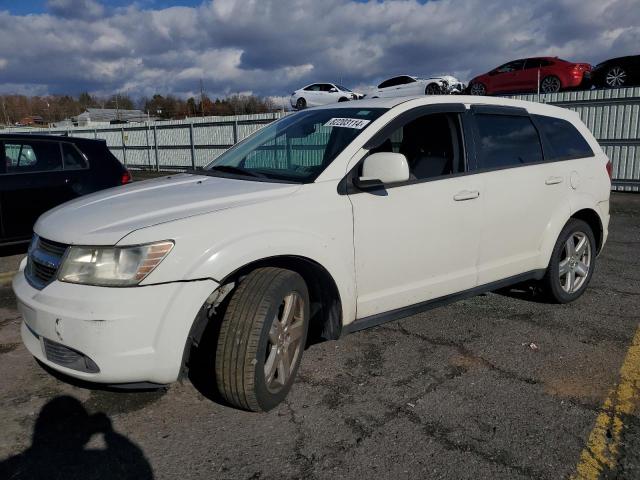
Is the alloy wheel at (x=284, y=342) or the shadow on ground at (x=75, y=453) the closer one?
the shadow on ground at (x=75, y=453)

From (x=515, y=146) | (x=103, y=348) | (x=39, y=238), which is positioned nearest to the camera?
(x=103, y=348)

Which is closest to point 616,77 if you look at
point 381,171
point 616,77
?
point 616,77

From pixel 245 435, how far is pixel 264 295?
2.30ft

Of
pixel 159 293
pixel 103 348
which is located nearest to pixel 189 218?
pixel 159 293

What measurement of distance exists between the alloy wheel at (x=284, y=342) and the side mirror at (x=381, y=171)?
0.77 metres

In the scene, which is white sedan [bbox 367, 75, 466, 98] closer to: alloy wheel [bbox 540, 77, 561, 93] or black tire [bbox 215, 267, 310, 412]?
alloy wheel [bbox 540, 77, 561, 93]

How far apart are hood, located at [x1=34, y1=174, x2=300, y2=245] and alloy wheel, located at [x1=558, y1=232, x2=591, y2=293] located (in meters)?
2.75

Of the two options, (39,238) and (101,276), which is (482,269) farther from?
(39,238)

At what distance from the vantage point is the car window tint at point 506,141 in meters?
3.81

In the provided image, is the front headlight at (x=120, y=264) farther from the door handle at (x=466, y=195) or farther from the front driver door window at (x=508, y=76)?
the front driver door window at (x=508, y=76)

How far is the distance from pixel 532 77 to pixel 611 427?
17.5 m

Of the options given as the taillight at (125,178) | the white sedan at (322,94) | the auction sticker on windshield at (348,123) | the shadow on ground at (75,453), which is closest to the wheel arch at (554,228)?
the auction sticker on windshield at (348,123)

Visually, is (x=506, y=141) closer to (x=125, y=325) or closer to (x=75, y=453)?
(x=125, y=325)

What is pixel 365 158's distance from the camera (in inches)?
123
